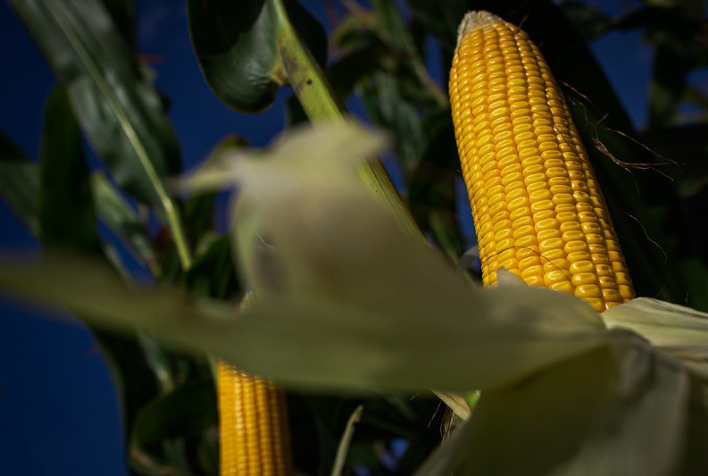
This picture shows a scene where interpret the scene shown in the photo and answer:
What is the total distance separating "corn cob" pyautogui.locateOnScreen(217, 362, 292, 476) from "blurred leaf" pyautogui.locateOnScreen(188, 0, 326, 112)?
0.40m

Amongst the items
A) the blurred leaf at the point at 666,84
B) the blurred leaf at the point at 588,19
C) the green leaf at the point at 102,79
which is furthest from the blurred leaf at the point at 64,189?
the blurred leaf at the point at 666,84

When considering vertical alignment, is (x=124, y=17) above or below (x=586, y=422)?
above

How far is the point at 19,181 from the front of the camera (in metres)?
1.29

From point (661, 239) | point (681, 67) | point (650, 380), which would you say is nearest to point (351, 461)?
point (661, 239)

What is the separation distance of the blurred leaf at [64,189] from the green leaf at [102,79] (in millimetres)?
129

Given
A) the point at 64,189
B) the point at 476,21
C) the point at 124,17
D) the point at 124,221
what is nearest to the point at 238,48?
the point at 476,21

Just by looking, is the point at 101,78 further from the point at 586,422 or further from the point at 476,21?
the point at 586,422

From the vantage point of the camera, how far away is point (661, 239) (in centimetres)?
77

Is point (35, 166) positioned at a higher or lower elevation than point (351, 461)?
higher

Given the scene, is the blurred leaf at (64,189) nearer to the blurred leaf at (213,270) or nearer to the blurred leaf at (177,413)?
the blurred leaf at (213,270)

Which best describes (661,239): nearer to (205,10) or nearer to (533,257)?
(533,257)

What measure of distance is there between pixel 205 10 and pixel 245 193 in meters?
0.66

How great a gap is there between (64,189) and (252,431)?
0.51 meters

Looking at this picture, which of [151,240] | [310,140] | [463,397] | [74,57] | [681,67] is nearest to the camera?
[310,140]
